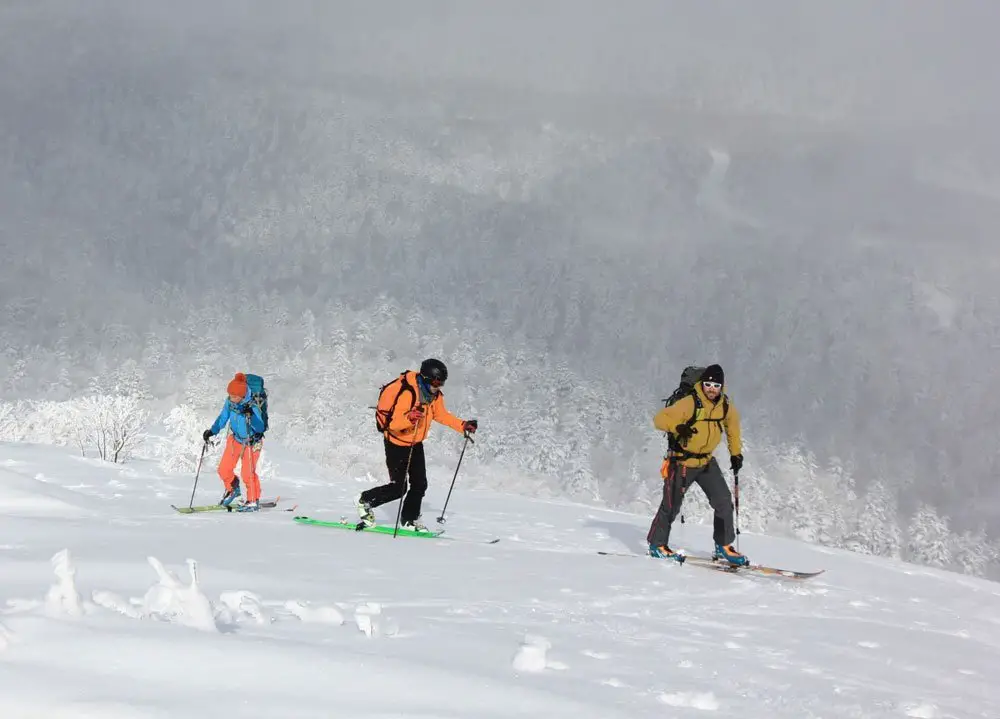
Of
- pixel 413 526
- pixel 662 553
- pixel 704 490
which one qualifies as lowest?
pixel 413 526

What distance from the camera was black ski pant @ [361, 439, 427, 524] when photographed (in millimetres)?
9594

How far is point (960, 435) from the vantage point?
174 metres

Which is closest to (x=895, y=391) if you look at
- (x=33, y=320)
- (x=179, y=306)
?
(x=179, y=306)

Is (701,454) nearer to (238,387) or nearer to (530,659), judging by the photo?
(530,659)

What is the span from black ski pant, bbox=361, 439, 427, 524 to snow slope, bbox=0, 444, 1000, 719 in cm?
63

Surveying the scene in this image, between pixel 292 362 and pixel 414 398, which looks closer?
pixel 414 398

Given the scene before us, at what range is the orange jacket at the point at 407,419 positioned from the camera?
9.30 m

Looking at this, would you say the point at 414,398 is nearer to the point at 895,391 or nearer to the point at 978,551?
the point at 978,551

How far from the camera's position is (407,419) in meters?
9.38

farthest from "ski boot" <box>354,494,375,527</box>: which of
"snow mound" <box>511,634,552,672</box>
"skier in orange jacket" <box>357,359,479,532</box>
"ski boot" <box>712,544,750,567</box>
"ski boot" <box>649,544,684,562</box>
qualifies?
"snow mound" <box>511,634,552,672</box>

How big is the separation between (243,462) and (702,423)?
6736 mm

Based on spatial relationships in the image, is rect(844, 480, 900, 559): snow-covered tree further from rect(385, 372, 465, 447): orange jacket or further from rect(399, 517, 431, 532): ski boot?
rect(385, 372, 465, 447): orange jacket

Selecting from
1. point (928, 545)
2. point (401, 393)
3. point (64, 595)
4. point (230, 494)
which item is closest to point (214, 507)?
point (230, 494)

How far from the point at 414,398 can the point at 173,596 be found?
19.8 feet
